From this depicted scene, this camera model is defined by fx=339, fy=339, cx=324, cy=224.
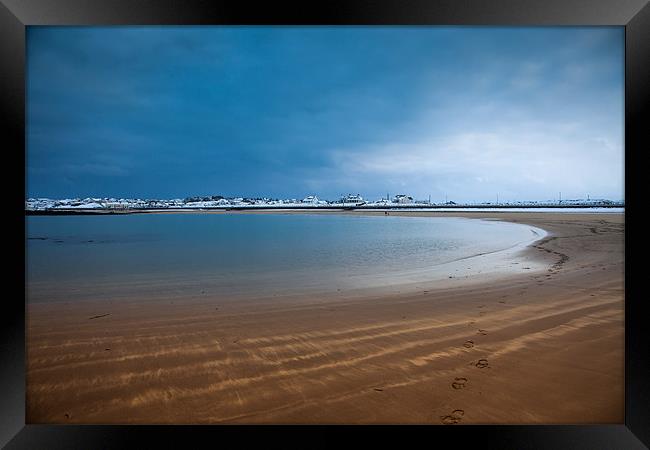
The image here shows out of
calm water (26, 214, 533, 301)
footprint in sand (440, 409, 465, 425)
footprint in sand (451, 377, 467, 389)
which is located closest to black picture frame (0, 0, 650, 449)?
footprint in sand (440, 409, 465, 425)

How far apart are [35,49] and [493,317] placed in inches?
161

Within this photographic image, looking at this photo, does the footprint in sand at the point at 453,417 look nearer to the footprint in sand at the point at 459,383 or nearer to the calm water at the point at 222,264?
the footprint in sand at the point at 459,383

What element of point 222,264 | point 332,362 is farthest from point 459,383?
point 222,264

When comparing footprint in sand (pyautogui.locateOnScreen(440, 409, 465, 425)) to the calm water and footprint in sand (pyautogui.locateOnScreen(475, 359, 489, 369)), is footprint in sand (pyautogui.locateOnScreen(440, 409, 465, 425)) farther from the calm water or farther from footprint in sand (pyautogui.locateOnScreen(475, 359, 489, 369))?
the calm water

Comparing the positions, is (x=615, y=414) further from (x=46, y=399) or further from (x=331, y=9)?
(x=46, y=399)

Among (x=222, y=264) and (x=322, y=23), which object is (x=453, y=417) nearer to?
(x=322, y=23)

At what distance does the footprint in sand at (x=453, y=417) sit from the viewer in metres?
1.72

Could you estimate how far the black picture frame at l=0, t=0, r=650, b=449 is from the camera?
5.66ft

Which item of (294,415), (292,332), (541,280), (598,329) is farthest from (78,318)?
(541,280)

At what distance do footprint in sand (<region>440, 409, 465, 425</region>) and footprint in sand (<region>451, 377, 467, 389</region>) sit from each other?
0.60ft

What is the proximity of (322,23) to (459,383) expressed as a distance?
224 centimetres

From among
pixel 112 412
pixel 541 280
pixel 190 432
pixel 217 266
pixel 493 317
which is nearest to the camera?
pixel 190 432

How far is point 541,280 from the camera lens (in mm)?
4391

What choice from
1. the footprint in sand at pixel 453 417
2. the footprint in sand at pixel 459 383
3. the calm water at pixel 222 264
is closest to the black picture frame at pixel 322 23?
the footprint in sand at pixel 453 417
